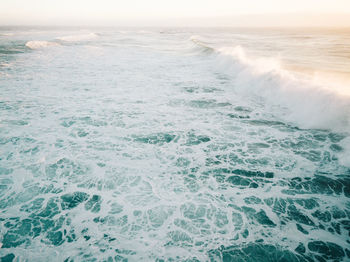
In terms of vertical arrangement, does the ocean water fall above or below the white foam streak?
below

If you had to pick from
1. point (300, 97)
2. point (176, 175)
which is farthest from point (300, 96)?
point (176, 175)

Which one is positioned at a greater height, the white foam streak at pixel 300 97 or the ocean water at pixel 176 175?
the white foam streak at pixel 300 97

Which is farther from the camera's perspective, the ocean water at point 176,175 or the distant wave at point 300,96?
the distant wave at point 300,96

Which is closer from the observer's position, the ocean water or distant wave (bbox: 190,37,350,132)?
the ocean water

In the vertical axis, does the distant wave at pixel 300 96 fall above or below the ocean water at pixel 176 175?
above
